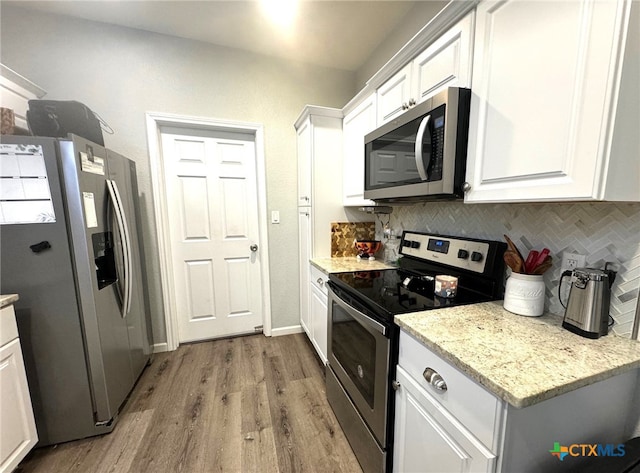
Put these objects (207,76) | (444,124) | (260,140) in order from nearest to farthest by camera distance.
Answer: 1. (444,124)
2. (207,76)
3. (260,140)

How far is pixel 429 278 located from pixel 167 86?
2517 mm

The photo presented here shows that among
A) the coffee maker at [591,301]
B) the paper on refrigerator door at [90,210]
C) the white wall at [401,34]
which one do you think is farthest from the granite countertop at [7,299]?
the white wall at [401,34]

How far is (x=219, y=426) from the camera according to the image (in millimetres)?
1564

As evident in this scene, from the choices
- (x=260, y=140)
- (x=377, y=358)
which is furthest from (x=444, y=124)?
(x=260, y=140)

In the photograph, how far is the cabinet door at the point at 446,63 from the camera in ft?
3.35

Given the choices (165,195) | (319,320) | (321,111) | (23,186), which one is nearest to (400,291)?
(319,320)

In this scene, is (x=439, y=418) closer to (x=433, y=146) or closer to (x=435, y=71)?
(x=433, y=146)

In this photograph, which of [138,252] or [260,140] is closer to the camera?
[138,252]

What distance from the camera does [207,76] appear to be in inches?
86.9

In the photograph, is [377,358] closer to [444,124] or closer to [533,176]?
[533,176]

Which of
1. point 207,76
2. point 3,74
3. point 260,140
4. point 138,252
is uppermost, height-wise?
point 207,76

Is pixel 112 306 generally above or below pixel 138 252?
below

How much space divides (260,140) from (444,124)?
1.77 m

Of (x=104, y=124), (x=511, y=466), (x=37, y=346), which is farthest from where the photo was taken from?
(x=104, y=124)
